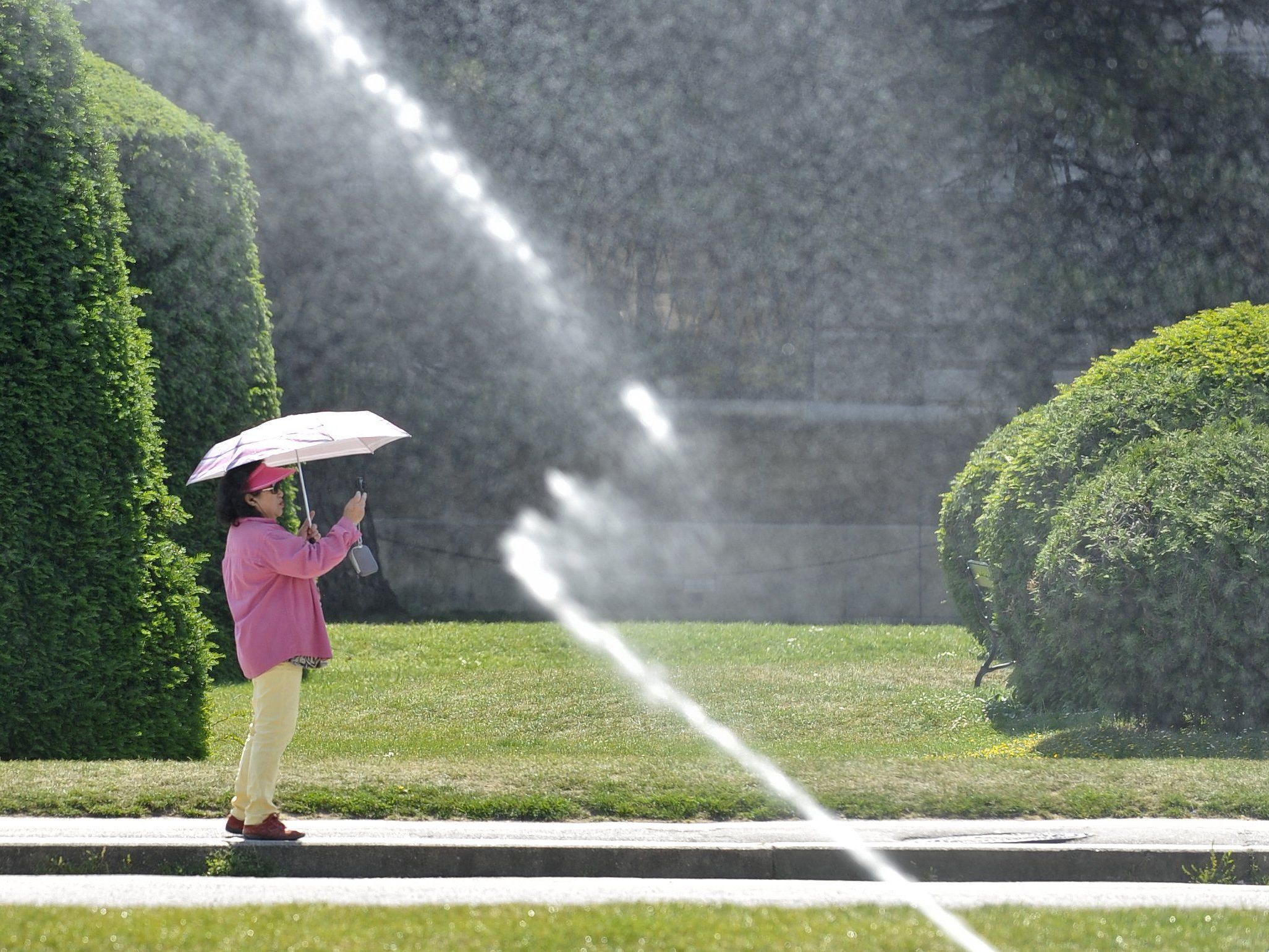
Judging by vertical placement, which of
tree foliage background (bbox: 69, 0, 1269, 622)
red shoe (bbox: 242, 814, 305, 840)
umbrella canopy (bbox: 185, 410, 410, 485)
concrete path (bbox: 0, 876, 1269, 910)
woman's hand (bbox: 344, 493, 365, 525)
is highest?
tree foliage background (bbox: 69, 0, 1269, 622)

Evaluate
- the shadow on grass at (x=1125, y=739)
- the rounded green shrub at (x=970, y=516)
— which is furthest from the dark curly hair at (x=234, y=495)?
the rounded green shrub at (x=970, y=516)

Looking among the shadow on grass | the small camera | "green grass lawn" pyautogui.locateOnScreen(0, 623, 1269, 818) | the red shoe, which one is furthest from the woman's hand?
the shadow on grass

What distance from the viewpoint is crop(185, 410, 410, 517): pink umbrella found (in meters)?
6.15

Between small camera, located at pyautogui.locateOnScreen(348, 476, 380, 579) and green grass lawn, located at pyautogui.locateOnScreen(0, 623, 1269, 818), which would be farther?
green grass lawn, located at pyautogui.locateOnScreen(0, 623, 1269, 818)

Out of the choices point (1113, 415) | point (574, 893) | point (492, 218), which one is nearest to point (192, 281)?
point (1113, 415)

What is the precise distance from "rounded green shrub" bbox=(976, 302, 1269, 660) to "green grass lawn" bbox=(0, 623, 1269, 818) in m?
1.02

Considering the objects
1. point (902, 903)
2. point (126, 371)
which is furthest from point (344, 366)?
point (902, 903)

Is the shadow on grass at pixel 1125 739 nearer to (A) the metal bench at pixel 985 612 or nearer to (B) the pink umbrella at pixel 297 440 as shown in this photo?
(A) the metal bench at pixel 985 612

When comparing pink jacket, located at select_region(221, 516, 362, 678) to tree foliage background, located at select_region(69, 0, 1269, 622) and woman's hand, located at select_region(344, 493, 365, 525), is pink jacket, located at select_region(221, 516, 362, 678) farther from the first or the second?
tree foliage background, located at select_region(69, 0, 1269, 622)

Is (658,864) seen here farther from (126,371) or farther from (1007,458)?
(1007,458)

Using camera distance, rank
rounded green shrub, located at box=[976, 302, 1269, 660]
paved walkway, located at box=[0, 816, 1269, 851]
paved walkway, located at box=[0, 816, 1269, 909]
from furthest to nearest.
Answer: rounded green shrub, located at box=[976, 302, 1269, 660]
paved walkway, located at box=[0, 816, 1269, 851]
paved walkway, located at box=[0, 816, 1269, 909]

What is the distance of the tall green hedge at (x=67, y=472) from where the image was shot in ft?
28.1

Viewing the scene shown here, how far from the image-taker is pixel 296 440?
6203mm

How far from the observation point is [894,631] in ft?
51.4
